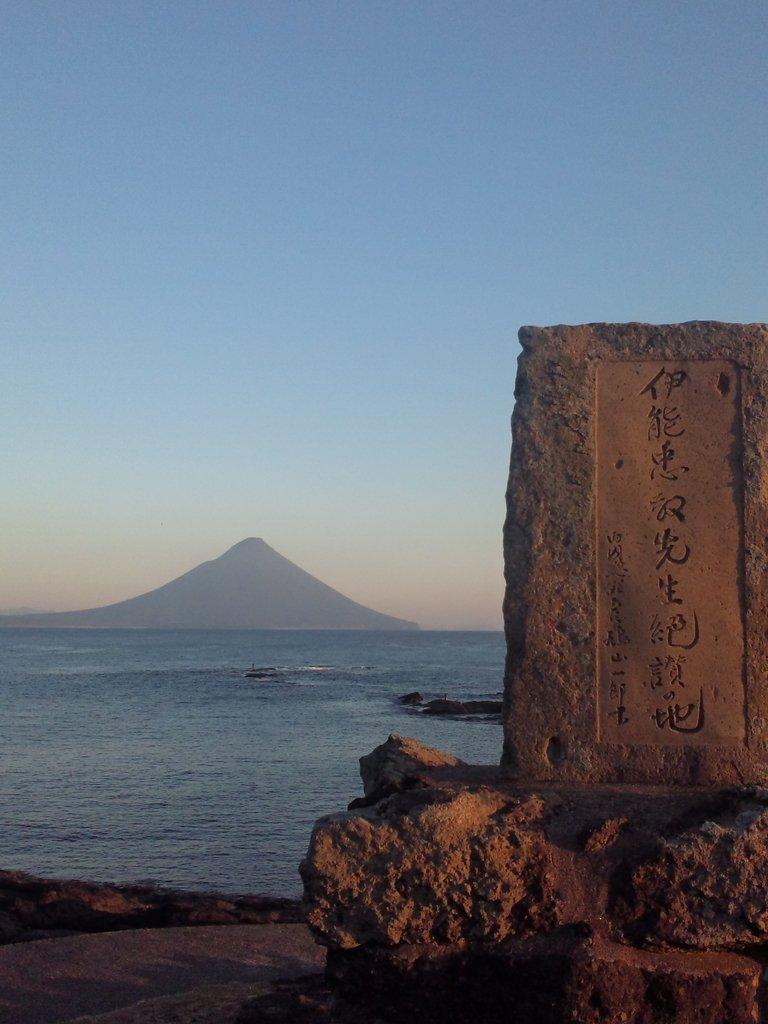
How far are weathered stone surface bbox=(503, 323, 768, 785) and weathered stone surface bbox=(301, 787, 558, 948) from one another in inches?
31.4

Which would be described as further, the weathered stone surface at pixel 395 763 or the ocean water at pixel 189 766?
the ocean water at pixel 189 766

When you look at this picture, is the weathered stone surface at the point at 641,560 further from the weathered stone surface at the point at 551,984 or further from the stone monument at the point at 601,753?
the weathered stone surface at the point at 551,984

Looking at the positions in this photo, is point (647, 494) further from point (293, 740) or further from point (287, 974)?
point (293, 740)

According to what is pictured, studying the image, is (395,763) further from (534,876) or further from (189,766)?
(189,766)

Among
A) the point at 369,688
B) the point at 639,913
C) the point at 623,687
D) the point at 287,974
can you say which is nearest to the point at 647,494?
the point at 623,687

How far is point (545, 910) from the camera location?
4.53 m

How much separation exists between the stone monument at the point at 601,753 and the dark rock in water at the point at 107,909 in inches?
227

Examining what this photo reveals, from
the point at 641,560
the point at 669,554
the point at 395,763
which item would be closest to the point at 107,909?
the point at 395,763

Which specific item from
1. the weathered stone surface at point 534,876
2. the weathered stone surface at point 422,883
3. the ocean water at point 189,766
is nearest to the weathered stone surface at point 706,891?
the weathered stone surface at point 534,876

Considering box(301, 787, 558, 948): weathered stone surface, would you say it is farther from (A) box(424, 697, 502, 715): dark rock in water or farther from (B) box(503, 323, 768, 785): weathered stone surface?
(A) box(424, 697, 502, 715): dark rock in water

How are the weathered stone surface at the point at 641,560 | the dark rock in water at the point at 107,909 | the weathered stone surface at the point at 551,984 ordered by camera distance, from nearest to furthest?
the weathered stone surface at the point at 551,984, the weathered stone surface at the point at 641,560, the dark rock in water at the point at 107,909

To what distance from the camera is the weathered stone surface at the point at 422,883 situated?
14.9ft

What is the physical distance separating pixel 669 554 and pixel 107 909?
8128 mm

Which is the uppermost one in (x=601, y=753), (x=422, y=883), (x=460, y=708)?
(x=601, y=753)
